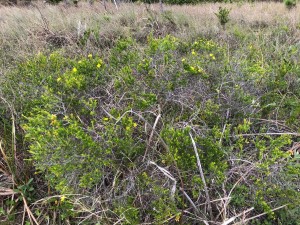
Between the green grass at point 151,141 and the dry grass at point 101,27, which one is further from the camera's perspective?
the dry grass at point 101,27

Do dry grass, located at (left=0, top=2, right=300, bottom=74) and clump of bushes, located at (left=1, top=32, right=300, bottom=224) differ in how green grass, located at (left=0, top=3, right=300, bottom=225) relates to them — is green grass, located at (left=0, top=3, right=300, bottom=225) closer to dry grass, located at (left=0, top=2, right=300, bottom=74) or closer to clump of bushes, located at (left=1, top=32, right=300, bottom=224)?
clump of bushes, located at (left=1, top=32, right=300, bottom=224)

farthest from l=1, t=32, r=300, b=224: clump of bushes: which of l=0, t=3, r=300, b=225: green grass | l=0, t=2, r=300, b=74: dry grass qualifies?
l=0, t=2, r=300, b=74: dry grass

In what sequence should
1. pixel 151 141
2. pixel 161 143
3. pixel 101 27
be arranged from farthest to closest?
pixel 101 27 < pixel 151 141 < pixel 161 143

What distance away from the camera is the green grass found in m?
1.82

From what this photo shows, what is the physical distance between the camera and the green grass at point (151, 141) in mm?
1817

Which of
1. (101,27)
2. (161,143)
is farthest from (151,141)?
(101,27)

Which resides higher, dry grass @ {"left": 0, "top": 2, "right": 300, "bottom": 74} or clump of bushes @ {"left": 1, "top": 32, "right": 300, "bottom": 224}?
dry grass @ {"left": 0, "top": 2, "right": 300, "bottom": 74}

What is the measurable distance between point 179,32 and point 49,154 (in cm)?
308

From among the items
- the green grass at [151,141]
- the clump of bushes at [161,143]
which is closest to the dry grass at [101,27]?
the green grass at [151,141]

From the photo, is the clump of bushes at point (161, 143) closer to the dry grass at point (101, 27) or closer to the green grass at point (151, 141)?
the green grass at point (151, 141)

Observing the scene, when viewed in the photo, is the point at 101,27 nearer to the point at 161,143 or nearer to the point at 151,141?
the point at 151,141

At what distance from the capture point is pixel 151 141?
204cm

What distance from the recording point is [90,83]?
8.00ft

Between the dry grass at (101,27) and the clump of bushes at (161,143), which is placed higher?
the dry grass at (101,27)
